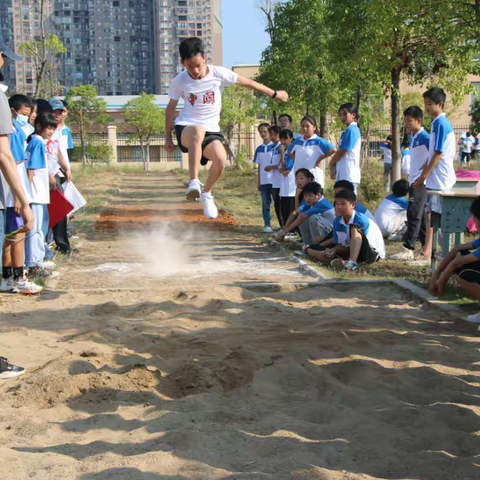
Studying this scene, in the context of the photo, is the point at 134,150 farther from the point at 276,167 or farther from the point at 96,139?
the point at 276,167

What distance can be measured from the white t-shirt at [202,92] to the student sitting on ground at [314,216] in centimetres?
248

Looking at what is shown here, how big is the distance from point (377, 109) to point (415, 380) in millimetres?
30082

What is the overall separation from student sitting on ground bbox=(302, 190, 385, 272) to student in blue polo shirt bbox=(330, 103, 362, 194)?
1.21m

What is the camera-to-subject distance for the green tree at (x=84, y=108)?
140ft

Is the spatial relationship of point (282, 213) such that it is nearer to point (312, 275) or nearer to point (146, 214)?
point (312, 275)

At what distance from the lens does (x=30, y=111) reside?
7828 mm

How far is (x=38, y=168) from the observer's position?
24.8 feet

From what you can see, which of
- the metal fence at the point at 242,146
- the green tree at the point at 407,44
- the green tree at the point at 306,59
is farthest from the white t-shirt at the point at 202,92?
the metal fence at the point at 242,146

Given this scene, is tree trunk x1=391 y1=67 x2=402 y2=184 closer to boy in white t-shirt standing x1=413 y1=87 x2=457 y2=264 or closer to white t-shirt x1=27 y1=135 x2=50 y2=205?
boy in white t-shirt standing x1=413 y1=87 x2=457 y2=264

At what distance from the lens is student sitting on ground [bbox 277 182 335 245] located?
9.11 meters

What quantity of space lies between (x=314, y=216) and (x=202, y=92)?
2794 millimetres

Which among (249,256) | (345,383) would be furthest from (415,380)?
(249,256)

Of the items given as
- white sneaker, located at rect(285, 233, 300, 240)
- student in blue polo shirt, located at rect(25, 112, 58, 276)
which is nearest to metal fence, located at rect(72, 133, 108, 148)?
white sneaker, located at rect(285, 233, 300, 240)

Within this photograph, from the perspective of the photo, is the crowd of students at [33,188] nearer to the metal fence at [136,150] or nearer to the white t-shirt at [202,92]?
the white t-shirt at [202,92]
